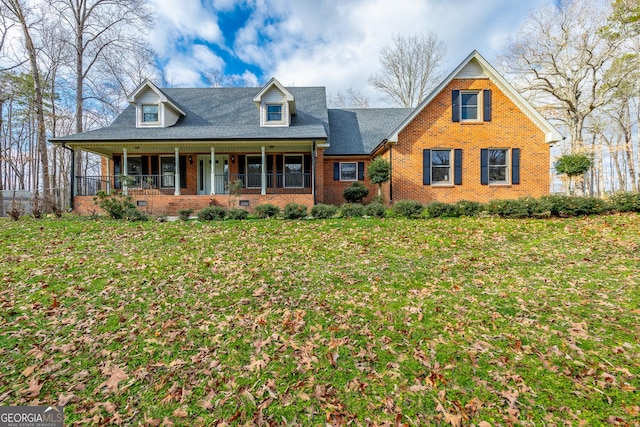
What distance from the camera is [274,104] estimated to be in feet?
50.6

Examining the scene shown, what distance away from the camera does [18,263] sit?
21.7ft

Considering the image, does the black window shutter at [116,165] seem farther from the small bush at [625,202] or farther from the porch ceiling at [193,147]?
the small bush at [625,202]

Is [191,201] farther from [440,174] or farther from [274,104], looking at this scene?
[440,174]

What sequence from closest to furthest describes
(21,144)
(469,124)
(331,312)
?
(331,312) < (469,124) < (21,144)

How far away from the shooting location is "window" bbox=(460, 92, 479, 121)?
13773 millimetres

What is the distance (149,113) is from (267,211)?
31.4ft

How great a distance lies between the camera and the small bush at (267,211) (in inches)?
451

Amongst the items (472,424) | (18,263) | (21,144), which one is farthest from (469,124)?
(21,144)

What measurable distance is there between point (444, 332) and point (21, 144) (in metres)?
37.7

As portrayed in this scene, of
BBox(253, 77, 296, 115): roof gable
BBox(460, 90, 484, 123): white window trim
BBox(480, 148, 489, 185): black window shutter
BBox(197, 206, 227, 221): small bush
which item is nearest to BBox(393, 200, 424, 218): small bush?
BBox(480, 148, 489, 185): black window shutter

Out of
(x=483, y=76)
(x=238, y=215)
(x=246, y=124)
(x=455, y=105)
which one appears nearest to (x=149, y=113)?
(x=246, y=124)

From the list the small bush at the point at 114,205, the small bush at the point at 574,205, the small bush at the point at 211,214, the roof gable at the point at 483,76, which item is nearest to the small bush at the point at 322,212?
the small bush at the point at 211,214

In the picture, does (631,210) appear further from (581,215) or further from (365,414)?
(365,414)

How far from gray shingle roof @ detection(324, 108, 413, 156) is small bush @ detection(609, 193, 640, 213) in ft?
32.8
